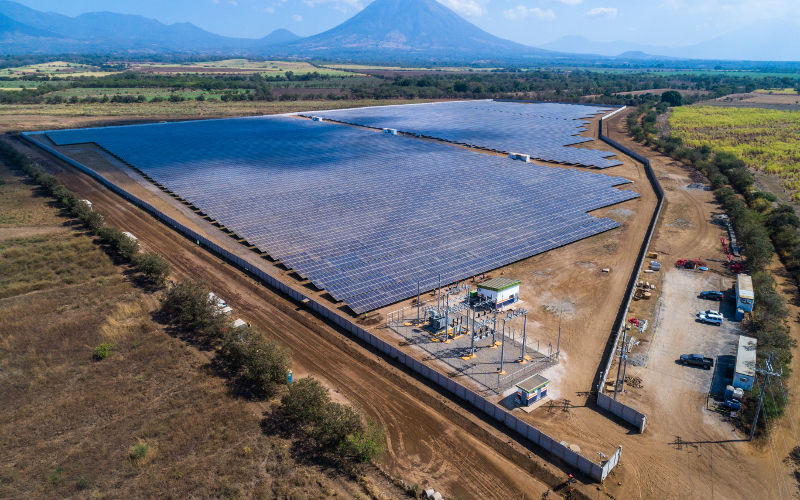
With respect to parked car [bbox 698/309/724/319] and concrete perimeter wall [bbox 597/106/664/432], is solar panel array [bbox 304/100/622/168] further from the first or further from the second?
parked car [bbox 698/309/724/319]

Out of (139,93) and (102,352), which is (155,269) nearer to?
(102,352)

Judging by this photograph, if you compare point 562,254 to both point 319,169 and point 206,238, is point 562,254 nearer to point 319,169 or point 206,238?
point 206,238

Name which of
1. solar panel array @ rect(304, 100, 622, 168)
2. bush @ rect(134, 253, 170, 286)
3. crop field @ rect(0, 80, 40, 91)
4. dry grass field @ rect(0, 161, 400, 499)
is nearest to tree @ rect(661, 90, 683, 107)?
solar panel array @ rect(304, 100, 622, 168)

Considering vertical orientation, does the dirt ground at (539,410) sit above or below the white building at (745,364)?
below

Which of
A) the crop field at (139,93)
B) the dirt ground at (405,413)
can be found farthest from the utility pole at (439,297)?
the crop field at (139,93)

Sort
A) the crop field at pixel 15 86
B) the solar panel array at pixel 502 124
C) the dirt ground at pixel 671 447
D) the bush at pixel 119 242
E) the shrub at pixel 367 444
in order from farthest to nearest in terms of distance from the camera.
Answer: the crop field at pixel 15 86, the solar panel array at pixel 502 124, the bush at pixel 119 242, the shrub at pixel 367 444, the dirt ground at pixel 671 447

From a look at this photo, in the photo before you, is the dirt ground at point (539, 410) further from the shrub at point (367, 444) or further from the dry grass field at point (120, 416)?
the dry grass field at point (120, 416)

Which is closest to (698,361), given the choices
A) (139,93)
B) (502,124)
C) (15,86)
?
(502,124)
